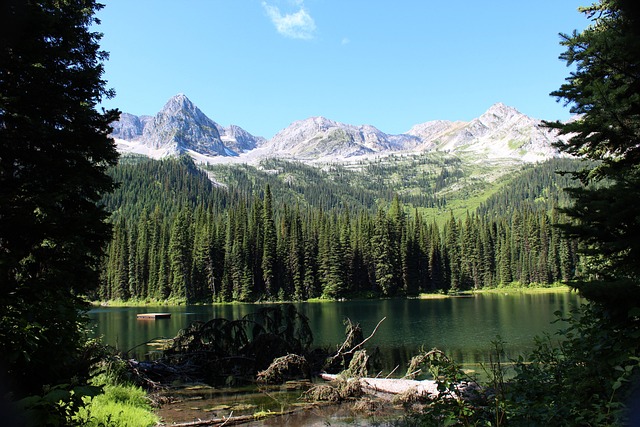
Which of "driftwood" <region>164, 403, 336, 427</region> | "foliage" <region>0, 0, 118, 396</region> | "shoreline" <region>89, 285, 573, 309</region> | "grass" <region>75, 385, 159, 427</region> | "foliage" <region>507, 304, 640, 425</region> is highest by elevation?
"foliage" <region>0, 0, 118, 396</region>

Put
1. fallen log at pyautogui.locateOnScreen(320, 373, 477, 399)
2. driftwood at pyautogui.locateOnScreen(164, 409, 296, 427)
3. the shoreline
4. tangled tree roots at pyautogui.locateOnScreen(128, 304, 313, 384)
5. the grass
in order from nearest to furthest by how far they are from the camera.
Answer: the grass, driftwood at pyautogui.locateOnScreen(164, 409, 296, 427), fallen log at pyautogui.locateOnScreen(320, 373, 477, 399), tangled tree roots at pyautogui.locateOnScreen(128, 304, 313, 384), the shoreline

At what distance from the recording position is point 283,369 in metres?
20.7

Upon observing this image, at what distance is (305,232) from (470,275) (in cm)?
4549

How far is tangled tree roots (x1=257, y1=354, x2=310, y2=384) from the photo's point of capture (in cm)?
2034

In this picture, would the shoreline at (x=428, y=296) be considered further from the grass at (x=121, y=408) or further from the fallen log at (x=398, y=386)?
the grass at (x=121, y=408)

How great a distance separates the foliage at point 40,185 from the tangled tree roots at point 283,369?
1088 centimetres

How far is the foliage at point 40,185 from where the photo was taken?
732 centimetres

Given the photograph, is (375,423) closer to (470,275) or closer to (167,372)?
(167,372)

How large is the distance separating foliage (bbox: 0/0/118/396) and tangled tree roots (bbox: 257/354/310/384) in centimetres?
1088

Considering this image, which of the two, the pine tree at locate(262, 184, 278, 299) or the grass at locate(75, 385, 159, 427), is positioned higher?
the pine tree at locate(262, 184, 278, 299)

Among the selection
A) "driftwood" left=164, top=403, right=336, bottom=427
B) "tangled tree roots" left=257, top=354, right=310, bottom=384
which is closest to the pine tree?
"tangled tree roots" left=257, top=354, right=310, bottom=384

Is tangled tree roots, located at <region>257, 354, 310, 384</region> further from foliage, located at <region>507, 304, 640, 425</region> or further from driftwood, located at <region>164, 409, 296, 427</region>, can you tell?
foliage, located at <region>507, 304, 640, 425</region>

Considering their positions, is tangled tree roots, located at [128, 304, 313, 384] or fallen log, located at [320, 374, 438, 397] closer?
fallen log, located at [320, 374, 438, 397]

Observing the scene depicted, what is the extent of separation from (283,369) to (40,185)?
46.8ft
